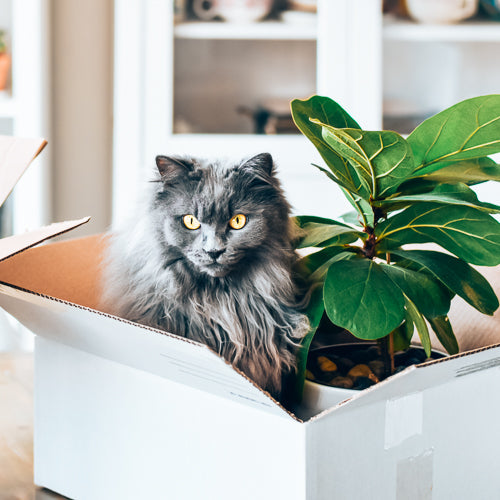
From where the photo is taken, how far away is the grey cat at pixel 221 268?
0.73m

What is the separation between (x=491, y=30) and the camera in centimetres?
246

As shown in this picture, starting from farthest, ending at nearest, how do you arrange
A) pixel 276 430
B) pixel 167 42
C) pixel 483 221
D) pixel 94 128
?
pixel 94 128, pixel 167 42, pixel 483 221, pixel 276 430

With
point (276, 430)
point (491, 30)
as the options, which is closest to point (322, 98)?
point (276, 430)

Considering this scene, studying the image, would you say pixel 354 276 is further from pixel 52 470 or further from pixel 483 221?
pixel 52 470

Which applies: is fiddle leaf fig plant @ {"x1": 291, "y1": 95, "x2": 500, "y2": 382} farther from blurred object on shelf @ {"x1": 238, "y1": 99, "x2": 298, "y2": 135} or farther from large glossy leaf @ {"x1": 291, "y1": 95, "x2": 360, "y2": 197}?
blurred object on shelf @ {"x1": 238, "y1": 99, "x2": 298, "y2": 135}

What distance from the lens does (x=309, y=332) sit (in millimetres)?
717

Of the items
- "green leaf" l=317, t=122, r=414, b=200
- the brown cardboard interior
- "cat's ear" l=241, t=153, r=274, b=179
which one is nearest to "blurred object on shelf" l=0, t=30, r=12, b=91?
the brown cardboard interior

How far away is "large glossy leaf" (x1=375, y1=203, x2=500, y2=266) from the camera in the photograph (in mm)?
676

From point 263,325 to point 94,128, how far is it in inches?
82.3

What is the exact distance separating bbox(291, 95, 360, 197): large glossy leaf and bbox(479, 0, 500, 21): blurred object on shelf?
201 cm

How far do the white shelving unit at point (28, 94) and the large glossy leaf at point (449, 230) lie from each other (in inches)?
71.7

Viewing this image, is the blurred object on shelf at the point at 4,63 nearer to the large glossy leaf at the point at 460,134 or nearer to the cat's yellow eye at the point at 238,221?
the cat's yellow eye at the point at 238,221

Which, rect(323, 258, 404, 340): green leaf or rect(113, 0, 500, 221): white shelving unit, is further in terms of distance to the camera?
rect(113, 0, 500, 221): white shelving unit

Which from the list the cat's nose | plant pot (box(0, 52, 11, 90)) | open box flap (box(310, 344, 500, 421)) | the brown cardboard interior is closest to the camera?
open box flap (box(310, 344, 500, 421))
